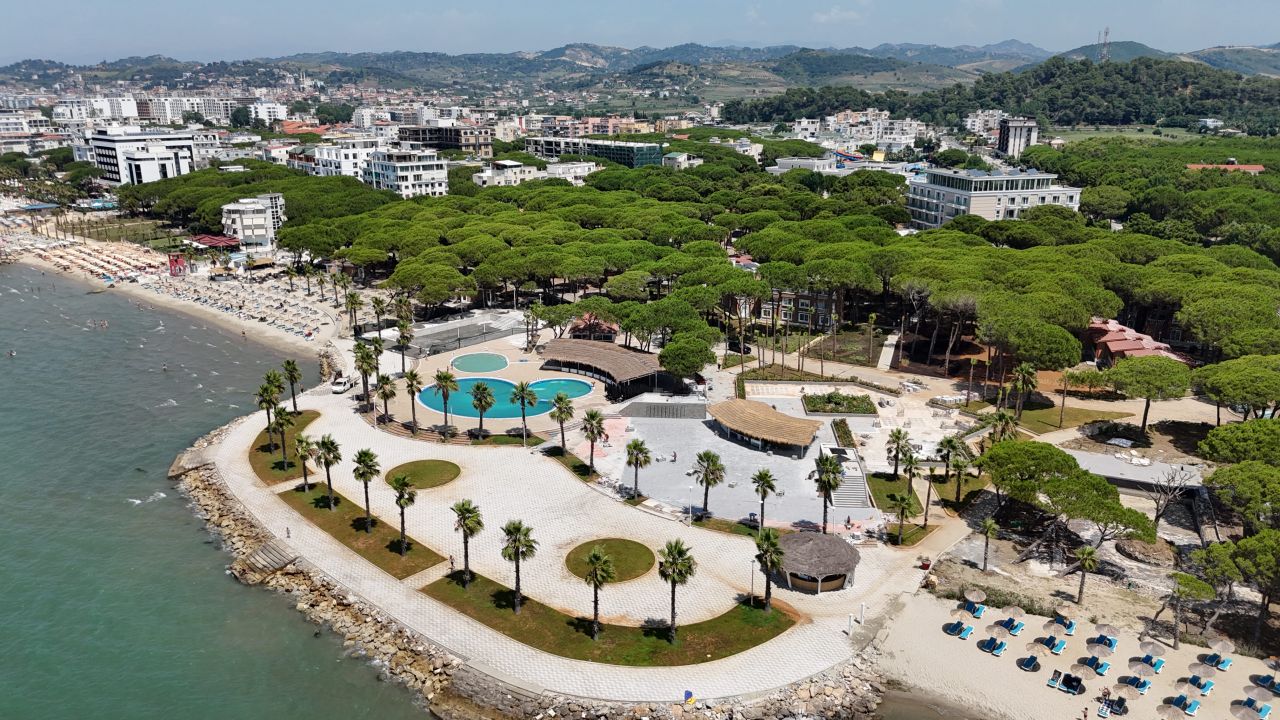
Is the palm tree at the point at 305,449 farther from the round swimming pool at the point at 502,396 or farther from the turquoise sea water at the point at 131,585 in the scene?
the round swimming pool at the point at 502,396

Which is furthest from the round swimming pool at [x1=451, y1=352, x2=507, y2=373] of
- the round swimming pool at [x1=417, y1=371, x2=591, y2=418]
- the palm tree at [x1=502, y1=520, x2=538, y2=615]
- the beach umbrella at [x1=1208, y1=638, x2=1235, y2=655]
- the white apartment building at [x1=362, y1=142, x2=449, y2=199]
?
the white apartment building at [x1=362, y1=142, x2=449, y2=199]

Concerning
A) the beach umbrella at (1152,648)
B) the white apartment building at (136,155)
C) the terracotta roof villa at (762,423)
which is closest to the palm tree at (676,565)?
the beach umbrella at (1152,648)

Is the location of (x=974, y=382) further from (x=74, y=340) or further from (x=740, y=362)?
(x=74, y=340)

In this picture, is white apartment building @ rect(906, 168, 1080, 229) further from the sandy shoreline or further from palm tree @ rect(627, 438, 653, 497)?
the sandy shoreline

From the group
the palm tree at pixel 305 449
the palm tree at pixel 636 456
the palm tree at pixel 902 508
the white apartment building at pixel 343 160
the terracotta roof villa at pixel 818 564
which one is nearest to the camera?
the terracotta roof villa at pixel 818 564

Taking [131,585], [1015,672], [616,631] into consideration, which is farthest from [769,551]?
[131,585]
